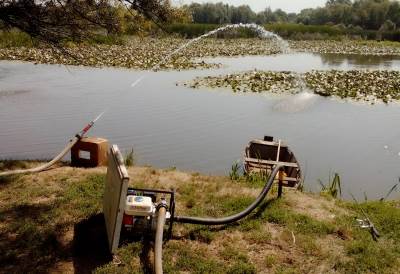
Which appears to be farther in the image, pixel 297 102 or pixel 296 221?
pixel 297 102

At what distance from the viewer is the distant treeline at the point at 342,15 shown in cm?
10712

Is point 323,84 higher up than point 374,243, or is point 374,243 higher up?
point 323,84

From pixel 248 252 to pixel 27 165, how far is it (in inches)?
214

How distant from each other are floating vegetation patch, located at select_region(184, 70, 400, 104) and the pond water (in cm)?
142

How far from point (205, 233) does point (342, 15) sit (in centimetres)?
13019

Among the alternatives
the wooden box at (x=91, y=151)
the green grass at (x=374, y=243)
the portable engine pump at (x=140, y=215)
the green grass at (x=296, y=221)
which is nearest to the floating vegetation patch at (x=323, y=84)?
the wooden box at (x=91, y=151)

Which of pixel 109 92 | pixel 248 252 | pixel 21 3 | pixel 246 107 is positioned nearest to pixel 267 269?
pixel 248 252

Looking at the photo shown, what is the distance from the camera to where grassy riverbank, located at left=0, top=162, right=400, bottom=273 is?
5.76 metres

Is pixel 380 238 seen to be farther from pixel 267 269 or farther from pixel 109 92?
pixel 109 92

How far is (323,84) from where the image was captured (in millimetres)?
24266

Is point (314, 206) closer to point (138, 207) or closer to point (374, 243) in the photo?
point (374, 243)

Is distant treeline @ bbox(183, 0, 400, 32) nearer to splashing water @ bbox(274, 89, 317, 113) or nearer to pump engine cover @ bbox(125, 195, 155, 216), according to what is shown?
splashing water @ bbox(274, 89, 317, 113)

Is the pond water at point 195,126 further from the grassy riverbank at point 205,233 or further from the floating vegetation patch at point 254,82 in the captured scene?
the grassy riverbank at point 205,233

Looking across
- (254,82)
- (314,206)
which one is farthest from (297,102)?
(314,206)
